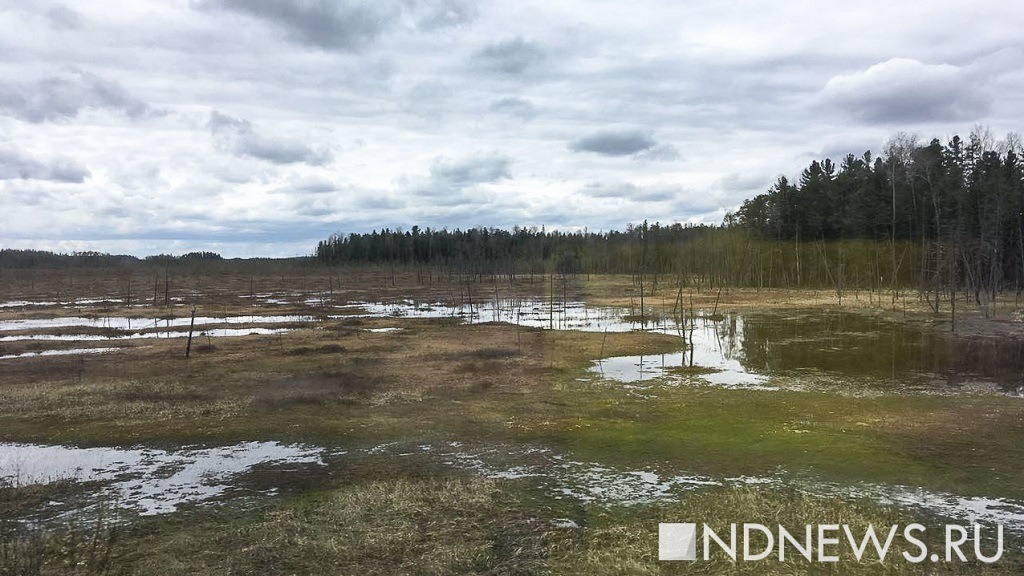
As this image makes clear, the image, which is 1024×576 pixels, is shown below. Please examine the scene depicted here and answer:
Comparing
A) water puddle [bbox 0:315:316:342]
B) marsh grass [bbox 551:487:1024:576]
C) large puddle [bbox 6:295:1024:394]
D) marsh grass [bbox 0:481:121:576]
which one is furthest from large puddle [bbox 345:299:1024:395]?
marsh grass [bbox 0:481:121:576]

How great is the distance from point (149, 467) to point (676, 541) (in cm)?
1291

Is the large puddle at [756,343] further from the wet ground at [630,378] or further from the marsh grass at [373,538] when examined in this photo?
the marsh grass at [373,538]

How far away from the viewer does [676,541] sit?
10.6 metres

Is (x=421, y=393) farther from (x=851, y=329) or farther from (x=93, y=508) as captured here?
(x=851, y=329)

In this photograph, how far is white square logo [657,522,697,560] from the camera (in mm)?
10148

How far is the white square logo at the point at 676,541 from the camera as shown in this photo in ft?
33.3

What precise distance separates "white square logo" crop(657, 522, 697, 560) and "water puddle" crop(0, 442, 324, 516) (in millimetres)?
8986

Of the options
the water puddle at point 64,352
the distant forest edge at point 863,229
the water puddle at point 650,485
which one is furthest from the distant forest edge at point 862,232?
the water puddle at point 650,485

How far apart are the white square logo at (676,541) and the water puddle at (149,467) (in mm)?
8986

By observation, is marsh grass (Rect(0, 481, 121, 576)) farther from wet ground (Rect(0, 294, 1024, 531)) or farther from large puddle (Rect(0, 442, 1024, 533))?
wet ground (Rect(0, 294, 1024, 531))

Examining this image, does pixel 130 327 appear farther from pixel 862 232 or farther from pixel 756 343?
pixel 862 232

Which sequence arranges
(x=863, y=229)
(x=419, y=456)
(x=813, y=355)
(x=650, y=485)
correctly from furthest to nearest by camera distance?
(x=863, y=229), (x=813, y=355), (x=419, y=456), (x=650, y=485)

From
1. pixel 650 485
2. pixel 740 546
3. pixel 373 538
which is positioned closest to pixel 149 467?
pixel 373 538

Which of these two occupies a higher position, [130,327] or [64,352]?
[130,327]
